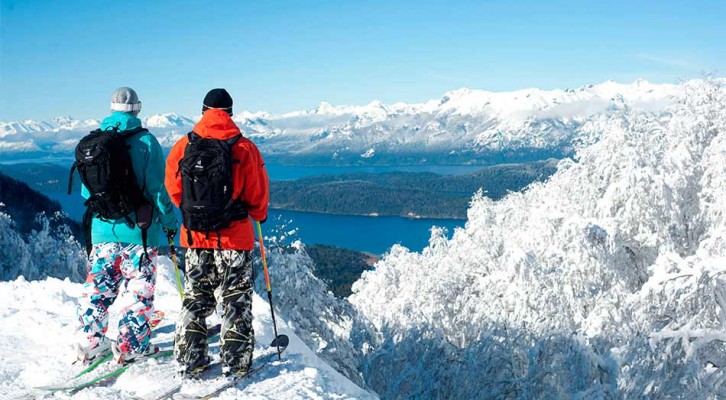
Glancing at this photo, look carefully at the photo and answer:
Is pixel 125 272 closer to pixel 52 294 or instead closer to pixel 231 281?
pixel 231 281

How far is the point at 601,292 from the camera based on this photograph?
11.8 metres

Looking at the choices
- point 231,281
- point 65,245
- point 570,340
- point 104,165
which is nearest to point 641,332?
point 570,340

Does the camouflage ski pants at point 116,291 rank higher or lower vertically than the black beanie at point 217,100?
lower

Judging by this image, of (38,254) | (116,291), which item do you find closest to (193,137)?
(116,291)

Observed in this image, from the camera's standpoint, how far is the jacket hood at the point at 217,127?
432cm

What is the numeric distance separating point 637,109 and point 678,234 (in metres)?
4.83

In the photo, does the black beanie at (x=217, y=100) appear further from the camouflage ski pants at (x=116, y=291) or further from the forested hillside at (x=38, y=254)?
the forested hillside at (x=38, y=254)

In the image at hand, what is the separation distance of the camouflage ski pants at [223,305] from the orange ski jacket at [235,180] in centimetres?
12

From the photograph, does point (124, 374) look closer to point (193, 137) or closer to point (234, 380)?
point (234, 380)

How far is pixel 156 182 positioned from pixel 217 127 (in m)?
0.97

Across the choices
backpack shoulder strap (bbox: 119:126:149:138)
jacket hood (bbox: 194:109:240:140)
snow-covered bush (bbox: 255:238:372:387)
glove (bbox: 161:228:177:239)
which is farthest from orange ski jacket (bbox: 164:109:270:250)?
snow-covered bush (bbox: 255:238:372:387)

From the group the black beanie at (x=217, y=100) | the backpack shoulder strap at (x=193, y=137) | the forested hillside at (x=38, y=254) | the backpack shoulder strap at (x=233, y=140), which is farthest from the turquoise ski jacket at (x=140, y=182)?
the forested hillside at (x=38, y=254)

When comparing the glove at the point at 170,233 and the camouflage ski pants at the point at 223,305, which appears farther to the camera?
the glove at the point at 170,233

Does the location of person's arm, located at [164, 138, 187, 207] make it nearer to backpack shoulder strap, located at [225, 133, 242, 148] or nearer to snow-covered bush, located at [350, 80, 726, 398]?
backpack shoulder strap, located at [225, 133, 242, 148]
